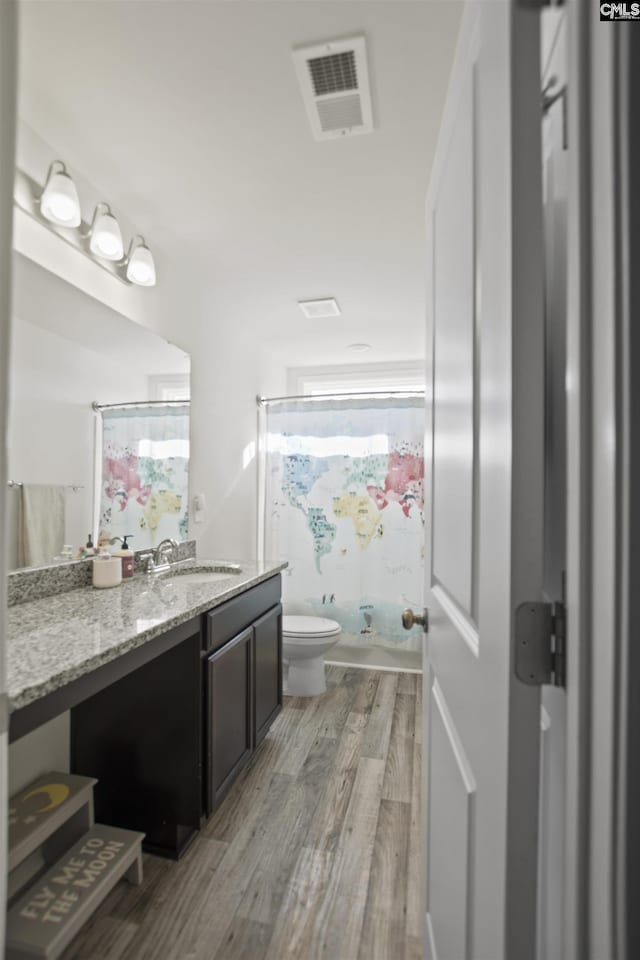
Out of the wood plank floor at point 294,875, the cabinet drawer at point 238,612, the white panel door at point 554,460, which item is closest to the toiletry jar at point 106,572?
the cabinet drawer at point 238,612

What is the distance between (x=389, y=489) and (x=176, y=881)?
2357 millimetres

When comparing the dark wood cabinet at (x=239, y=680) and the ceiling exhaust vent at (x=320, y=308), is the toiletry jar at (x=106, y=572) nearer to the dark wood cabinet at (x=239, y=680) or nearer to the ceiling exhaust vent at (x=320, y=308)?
the dark wood cabinet at (x=239, y=680)

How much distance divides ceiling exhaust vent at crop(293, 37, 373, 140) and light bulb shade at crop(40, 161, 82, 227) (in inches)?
32.3

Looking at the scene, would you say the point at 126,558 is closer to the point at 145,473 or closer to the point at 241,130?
the point at 145,473

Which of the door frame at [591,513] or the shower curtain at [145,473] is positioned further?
the shower curtain at [145,473]

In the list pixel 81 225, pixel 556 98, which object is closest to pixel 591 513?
pixel 556 98

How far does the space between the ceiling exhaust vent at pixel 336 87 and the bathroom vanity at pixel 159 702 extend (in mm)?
1624

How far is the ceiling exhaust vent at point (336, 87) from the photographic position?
1.27 metres

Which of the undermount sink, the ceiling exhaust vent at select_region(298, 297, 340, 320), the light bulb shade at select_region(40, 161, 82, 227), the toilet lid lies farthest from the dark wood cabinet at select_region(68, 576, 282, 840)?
the ceiling exhaust vent at select_region(298, 297, 340, 320)

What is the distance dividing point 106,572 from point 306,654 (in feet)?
4.50

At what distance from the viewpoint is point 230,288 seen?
2.74 meters

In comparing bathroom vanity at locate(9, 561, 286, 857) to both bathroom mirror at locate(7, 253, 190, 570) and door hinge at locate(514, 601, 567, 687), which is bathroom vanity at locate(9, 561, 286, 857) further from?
door hinge at locate(514, 601, 567, 687)

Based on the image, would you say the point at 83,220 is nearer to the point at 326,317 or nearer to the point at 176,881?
the point at 326,317

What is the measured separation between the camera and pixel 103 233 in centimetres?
178
